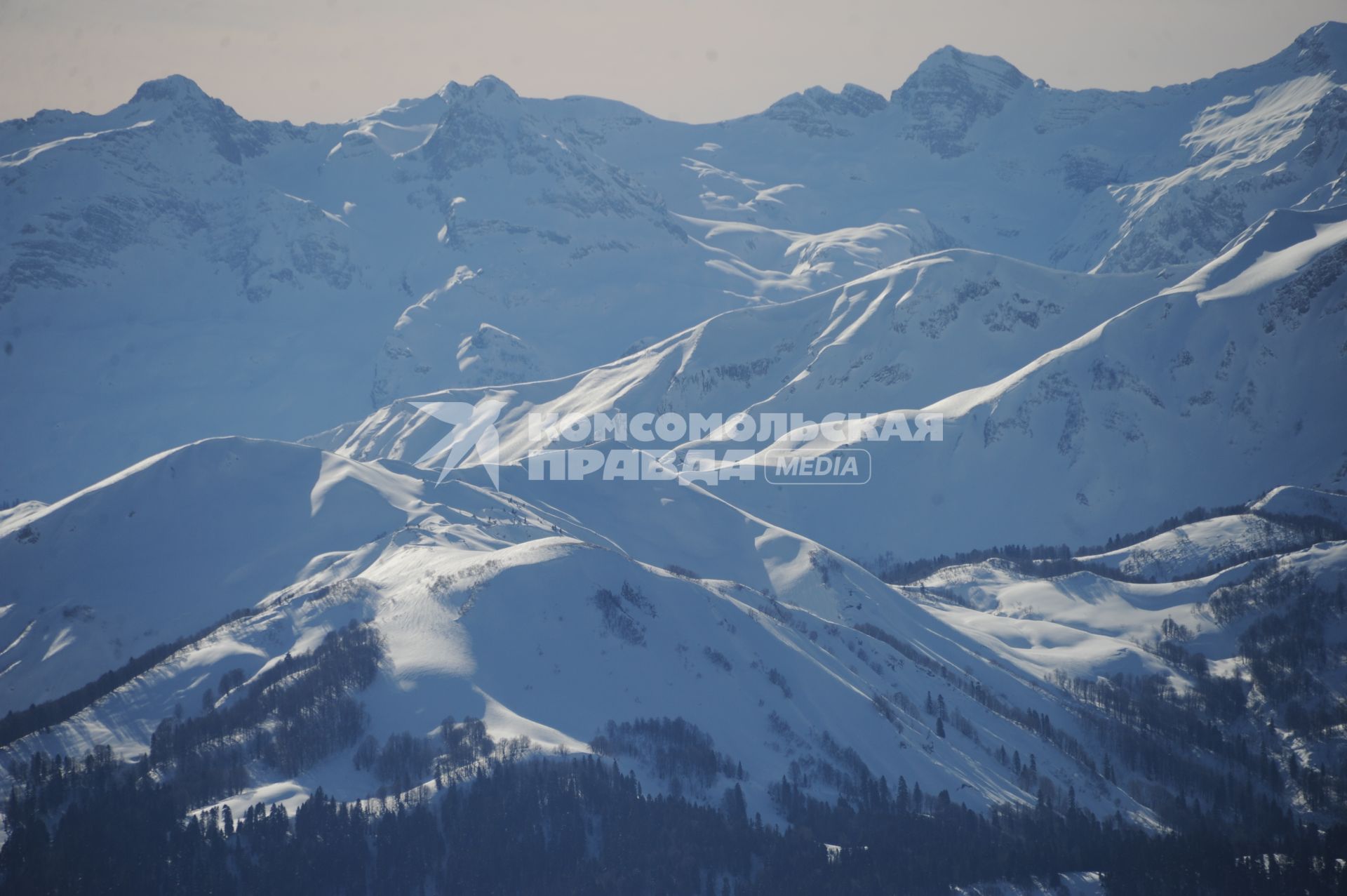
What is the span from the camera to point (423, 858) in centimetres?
18625

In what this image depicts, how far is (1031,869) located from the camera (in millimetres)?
199625

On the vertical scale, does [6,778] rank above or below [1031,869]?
above

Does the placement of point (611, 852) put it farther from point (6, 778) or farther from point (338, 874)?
point (6, 778)

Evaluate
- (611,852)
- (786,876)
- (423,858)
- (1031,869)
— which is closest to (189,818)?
(423,858)

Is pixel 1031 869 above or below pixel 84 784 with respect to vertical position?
below

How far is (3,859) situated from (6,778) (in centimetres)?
2262

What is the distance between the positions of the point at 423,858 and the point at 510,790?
44.0 ft

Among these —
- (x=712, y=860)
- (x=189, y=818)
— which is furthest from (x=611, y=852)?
(x=189, y=818)

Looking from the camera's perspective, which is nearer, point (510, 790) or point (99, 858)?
point (99, 858)

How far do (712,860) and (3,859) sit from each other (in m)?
76.1

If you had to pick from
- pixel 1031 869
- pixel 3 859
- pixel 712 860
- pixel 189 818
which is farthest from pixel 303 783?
→ pixel 1031 869

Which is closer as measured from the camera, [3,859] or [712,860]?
[3,859]

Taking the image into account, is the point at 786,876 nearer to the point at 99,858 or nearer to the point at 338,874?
the point at 338,874

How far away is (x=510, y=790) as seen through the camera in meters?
195
